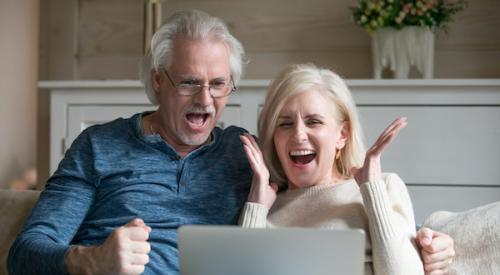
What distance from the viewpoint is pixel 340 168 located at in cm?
207

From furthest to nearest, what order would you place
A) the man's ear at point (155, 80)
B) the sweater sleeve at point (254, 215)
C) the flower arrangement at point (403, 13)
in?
1. the flower arrangement at point (403, 13)
2. the man's ear at point (155, 80)
3. the sweater sleeve at point (254, 215)

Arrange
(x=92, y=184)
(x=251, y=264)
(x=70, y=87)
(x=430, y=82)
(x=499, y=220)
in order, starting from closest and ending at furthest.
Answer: (x=251, y=264), (x=499, y=220), (x=92, y=184), (x=430, y=82), (x=70, y=87)

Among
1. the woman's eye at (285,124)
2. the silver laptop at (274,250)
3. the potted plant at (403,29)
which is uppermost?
the potted plant at (403,29)

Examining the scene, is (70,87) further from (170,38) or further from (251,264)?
(251,264)

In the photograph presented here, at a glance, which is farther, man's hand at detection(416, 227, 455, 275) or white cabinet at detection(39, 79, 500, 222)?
white cabinet at detection(39, 79, 500, 222)

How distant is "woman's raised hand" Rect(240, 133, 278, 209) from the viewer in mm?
1902

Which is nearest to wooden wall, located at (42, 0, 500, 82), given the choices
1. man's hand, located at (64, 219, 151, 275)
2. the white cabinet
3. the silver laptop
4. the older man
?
the white cabinet

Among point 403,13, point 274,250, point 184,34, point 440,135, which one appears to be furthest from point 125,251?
point 403,13

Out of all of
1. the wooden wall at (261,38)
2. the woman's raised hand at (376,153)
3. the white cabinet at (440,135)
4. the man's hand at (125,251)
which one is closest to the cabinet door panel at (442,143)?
the white cabinet at (440,135)

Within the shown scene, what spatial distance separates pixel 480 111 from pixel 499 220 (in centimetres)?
111

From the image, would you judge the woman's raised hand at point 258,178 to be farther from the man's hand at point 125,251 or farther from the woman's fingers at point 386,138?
the man's hand at point 125,251

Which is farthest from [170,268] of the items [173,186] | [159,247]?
[173,186]

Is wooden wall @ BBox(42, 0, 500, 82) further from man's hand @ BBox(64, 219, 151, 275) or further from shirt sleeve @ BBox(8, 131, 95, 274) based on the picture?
man's hand @ BBox(64, 219, 151, 275)

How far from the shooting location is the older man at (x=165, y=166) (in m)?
1.89
